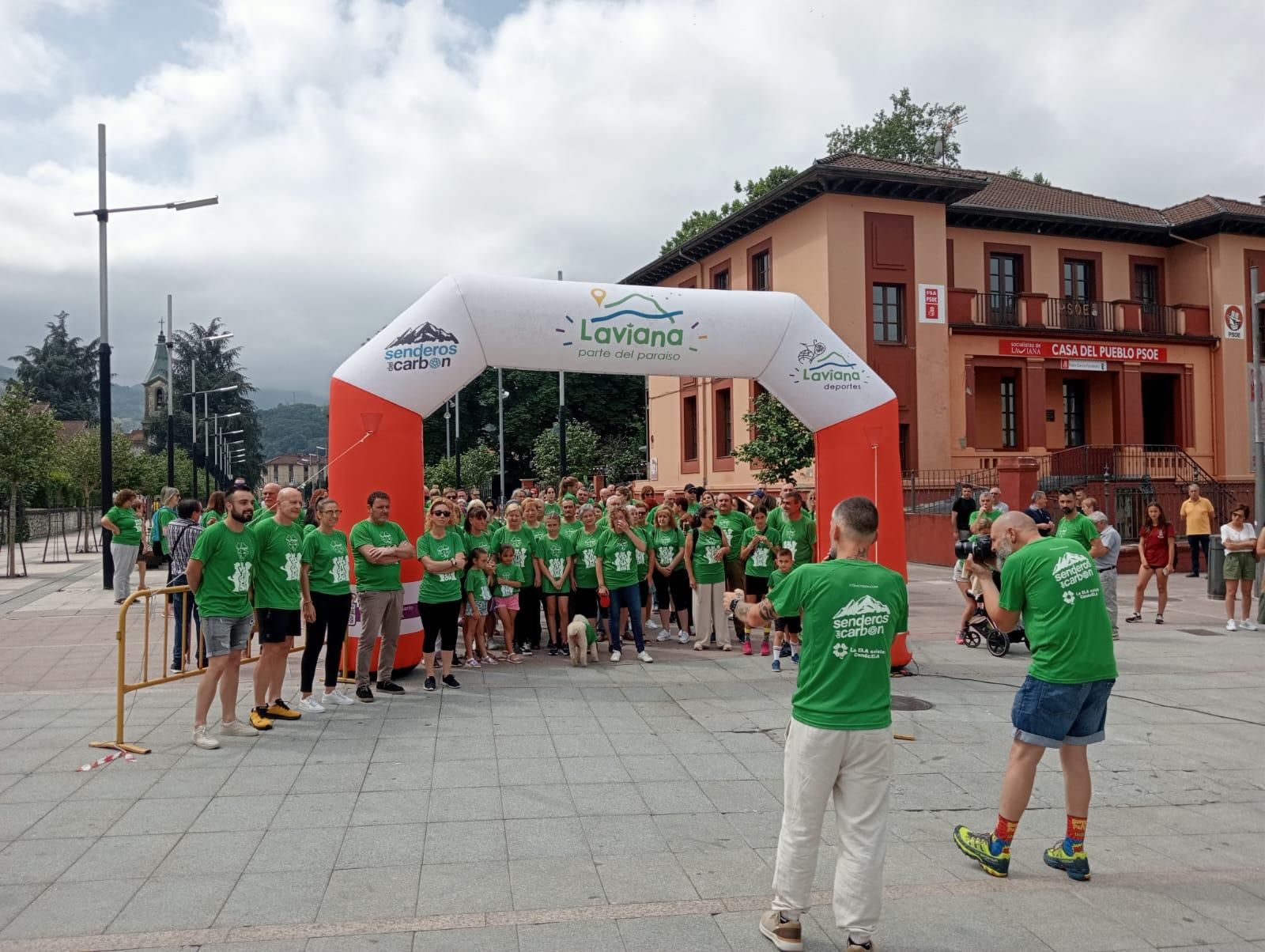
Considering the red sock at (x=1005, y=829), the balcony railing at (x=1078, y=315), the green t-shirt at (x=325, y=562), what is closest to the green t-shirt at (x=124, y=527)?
the green t-shirt at (x=325, y=562)

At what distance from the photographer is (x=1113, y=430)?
3044cm

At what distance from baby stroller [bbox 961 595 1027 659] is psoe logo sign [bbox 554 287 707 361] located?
457 centimetres

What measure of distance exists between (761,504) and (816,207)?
55.5 ft

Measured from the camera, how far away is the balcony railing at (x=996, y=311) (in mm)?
28531

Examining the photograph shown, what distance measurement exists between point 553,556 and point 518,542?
42 centimetres

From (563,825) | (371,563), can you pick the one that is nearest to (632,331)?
(371,563)

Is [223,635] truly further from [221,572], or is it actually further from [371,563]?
[371,563]

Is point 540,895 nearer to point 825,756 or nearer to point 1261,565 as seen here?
point 825,756

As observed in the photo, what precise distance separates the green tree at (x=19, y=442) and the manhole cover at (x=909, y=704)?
782 inches

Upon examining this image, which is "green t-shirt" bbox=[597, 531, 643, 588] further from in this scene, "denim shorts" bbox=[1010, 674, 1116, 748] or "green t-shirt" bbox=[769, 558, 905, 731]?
"green t-shirt" bbox=[769, 558, 905, 731]

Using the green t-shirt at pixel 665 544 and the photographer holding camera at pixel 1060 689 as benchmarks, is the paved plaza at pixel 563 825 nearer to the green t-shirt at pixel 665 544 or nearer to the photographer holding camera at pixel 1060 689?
the photographer holding camera at pixel 1060 689

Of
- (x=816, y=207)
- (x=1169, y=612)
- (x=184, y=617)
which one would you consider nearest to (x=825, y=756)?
(x=184, y=617)

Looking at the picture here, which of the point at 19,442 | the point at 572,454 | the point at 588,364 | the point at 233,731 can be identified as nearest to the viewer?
the point at 233,731

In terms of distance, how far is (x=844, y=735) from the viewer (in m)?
3.88
